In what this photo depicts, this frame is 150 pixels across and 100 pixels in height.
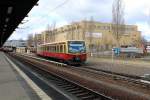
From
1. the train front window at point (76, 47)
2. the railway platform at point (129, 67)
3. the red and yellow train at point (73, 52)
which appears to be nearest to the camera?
the railway platform at point (129, 67)

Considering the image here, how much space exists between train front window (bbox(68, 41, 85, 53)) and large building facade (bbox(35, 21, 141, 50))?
236 ft

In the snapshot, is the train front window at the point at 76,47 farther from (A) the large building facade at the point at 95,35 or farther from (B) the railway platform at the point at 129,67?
(A) the large building facade at the point at 95,35

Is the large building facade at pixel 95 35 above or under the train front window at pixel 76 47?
above

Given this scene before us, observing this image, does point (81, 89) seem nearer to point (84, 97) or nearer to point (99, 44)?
point (84, 97)

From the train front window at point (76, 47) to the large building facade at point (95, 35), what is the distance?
71878mm

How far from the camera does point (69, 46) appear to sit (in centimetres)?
4116

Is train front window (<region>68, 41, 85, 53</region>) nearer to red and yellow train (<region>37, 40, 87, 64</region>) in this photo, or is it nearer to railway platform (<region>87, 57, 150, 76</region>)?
red and yellow train (<region>37, 40, 87, 64</region>)

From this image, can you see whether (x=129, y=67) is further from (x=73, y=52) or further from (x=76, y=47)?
(x=76, y=47)

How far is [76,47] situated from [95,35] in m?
105

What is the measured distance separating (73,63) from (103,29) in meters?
113

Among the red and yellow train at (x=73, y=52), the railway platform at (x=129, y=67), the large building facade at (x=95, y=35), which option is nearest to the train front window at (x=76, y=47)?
→ the red and yellow train at (x=73, y=52)

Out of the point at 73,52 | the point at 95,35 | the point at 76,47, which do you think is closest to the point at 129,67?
the point at 73,52

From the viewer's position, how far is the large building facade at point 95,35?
4831 inches

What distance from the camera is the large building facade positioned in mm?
122700
